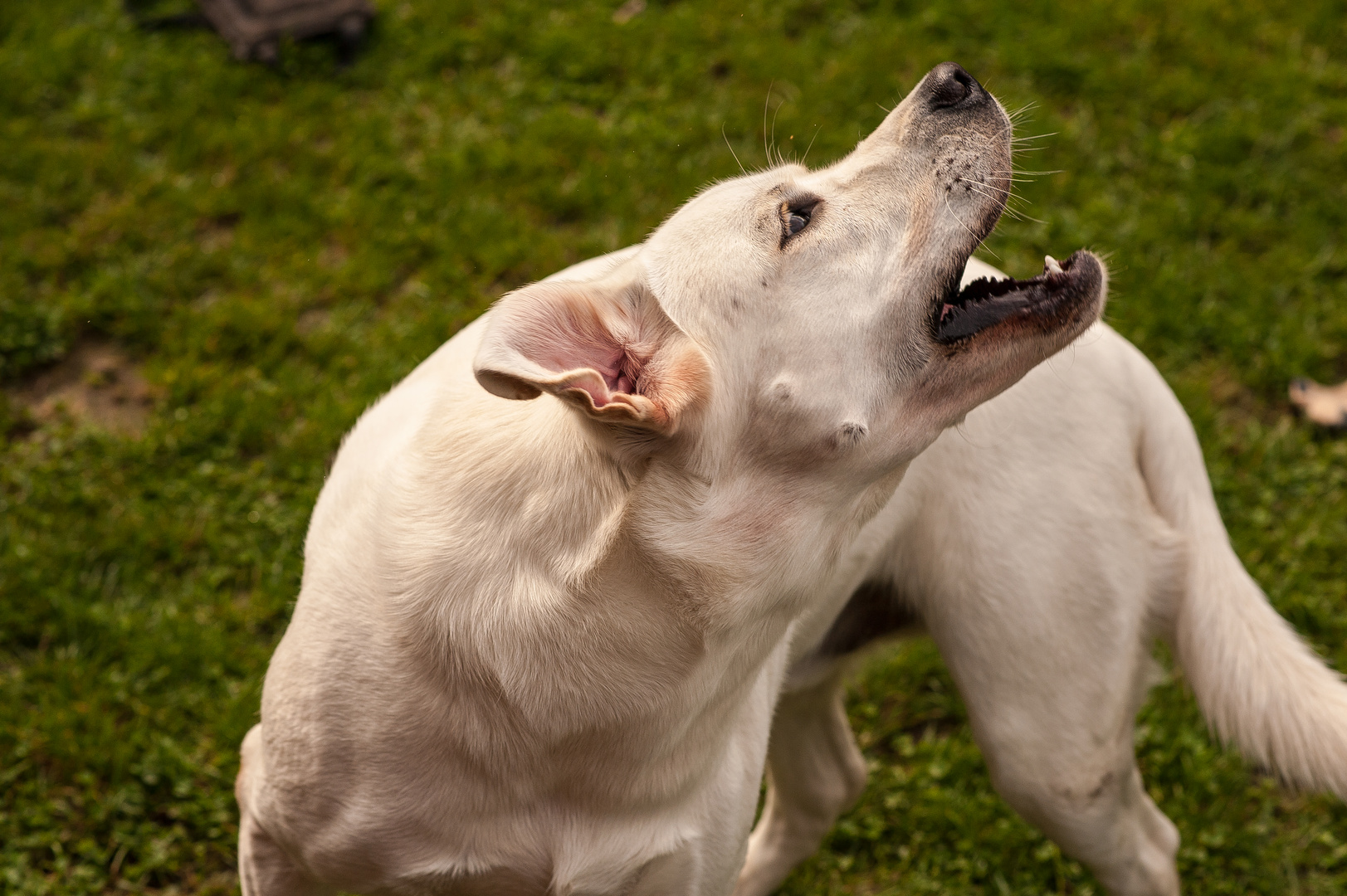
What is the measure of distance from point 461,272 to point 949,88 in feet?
9.74

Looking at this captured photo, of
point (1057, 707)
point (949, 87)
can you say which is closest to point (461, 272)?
point (949, 87)

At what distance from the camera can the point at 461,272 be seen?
16.5 feet

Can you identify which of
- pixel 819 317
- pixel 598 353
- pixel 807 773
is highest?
pixel 819 317

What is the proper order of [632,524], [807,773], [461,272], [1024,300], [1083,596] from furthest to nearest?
1. [461,272]
2. [807,773]
3. [1083,596]
4. [1024,300]
5. [632,524]

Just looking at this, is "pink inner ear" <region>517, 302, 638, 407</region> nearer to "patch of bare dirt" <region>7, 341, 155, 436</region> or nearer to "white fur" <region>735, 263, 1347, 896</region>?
"white fur" <region>735, 263, 1347, 896</region>

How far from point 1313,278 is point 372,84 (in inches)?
174

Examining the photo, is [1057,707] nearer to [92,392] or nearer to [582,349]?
[582,349]

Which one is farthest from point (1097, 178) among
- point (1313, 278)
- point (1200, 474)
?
point (1200, 474)

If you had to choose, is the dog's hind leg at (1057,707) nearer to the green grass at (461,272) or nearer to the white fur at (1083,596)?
the white fur at (1083,596)

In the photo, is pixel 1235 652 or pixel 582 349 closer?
pixel 582 349

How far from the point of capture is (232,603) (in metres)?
3.96

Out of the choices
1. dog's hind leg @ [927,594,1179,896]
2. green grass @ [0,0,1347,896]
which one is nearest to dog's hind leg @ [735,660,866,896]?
green grass @ [0,0,1347,896]

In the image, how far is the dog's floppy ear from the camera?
6.11 feet

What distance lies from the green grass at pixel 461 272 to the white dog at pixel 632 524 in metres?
Result: 1.27
